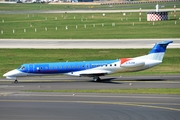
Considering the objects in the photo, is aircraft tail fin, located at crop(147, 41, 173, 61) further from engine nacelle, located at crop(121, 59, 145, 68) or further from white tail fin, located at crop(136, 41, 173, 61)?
engine nacelle, located at crop(121, 59, 145, 68)

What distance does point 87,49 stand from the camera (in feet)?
268

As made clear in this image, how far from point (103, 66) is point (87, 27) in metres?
62.0

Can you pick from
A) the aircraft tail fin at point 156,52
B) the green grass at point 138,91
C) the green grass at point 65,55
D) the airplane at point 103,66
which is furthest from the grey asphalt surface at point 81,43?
the green grass at point 138,91

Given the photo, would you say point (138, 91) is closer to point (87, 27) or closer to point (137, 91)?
point (137, 91)

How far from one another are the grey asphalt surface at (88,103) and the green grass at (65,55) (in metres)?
14.2

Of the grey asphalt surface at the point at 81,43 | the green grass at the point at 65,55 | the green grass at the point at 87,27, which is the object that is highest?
the green grass at the point at 87,27

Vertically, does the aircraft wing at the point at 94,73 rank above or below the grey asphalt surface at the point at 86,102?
above

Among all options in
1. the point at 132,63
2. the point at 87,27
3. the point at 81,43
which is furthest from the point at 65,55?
the point at 87,27

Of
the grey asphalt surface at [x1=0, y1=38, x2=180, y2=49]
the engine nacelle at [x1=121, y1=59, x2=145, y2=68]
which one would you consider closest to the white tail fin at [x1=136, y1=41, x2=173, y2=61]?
the engine nacelle at [x1=121, y1=59, x2=145, y2=68]

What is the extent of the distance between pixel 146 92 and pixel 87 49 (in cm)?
3447

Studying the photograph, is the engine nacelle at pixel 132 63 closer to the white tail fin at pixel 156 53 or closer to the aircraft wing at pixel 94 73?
the white tail fin at pixel 156 53

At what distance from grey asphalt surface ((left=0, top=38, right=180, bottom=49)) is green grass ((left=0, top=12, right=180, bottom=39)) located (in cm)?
497

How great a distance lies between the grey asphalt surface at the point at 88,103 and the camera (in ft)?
123

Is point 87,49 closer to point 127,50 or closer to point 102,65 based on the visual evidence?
point 127,50
